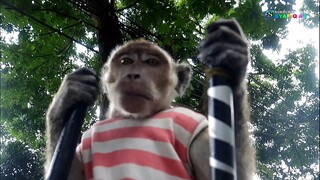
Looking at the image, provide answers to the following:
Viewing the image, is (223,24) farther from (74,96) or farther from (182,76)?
(182,76)

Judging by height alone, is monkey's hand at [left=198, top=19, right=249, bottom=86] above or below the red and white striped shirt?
above

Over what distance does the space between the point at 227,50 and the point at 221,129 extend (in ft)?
1.46

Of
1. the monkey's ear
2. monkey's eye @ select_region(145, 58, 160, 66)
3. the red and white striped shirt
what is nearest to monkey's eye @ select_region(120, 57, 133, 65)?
monkey's eye @ select_region(145, 58, 160, 66)

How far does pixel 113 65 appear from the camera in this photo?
3418mm

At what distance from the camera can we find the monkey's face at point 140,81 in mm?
2998

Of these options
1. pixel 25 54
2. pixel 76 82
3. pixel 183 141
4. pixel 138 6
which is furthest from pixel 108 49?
pixel 183 141

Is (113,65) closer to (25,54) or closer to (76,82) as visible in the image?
(76,82)

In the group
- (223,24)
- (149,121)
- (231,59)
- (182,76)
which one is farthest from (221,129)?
(182,76)

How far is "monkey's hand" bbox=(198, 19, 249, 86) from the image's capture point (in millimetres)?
2121

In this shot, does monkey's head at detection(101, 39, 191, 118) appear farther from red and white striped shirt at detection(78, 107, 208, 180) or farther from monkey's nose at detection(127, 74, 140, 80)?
red and white striped shirt at detection(78, 107, 208, 180)

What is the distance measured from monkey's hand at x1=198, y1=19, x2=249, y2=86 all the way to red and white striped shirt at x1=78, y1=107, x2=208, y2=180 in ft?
2.14

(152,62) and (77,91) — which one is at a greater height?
(152,62)

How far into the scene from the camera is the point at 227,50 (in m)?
2.14

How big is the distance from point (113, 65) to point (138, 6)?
2.77 metres
